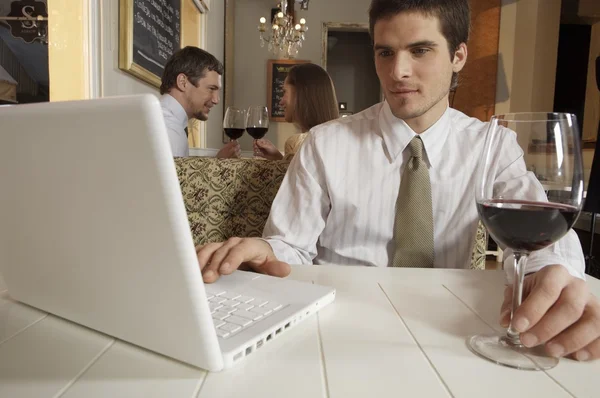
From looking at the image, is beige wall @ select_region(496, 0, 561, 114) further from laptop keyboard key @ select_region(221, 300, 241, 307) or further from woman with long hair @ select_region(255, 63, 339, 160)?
laptop keyboard key @ select_region(221, 300, 241, 307)

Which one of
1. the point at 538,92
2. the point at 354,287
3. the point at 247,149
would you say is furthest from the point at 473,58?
the point at 354,287

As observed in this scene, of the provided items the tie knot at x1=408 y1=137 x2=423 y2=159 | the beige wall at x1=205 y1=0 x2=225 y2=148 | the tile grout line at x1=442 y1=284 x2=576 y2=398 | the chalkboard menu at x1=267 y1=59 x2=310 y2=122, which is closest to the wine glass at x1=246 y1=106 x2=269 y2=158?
the tie knot at x1=408 y1=137 x2=423 y2=159

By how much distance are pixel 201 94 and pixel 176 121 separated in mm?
306

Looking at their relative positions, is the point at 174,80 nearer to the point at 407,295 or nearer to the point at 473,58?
the point at 407,295

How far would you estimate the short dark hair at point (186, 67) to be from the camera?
2.62 meters

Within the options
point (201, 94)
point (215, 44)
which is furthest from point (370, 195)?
point (215, 44)

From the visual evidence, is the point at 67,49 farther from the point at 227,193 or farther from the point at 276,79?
the point at 276,79

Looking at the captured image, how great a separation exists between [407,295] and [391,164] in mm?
635

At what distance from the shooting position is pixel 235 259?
27.1 inches

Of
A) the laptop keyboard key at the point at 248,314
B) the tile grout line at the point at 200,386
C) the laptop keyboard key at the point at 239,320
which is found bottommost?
the tile grout line at the point at 200,386

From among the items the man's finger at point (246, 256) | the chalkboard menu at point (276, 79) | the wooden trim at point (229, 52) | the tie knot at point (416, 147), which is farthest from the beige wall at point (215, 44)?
the man's finger at point (246, 256)

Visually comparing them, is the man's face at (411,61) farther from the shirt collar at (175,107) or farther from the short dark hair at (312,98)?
the shirt collar at (175,107)

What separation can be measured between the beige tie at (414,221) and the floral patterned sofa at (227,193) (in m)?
0.53

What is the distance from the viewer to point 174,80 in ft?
8.70
